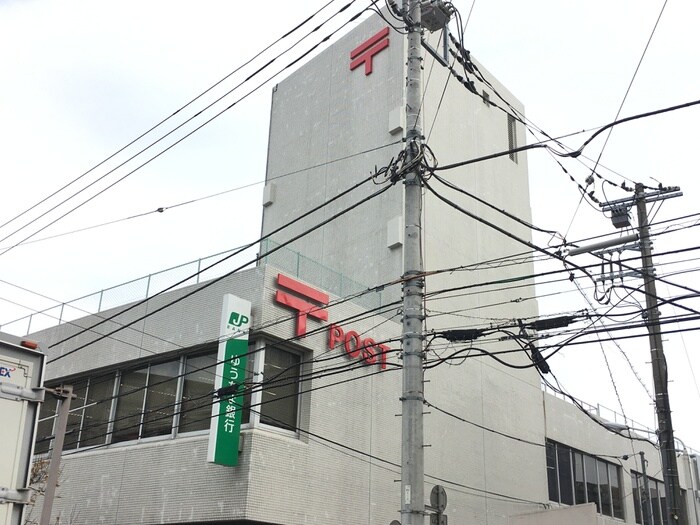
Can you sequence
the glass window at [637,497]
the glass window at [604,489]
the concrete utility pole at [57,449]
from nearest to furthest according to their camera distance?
the concrete utility pole at [57,449], the glass window at [604,489], the glass window at [637,497]

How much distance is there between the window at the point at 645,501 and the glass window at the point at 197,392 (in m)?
19.7

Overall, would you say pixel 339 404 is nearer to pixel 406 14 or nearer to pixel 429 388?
pixel 429 388

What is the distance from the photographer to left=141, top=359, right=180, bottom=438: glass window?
19594mm

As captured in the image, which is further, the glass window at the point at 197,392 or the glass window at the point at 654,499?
the glass window at the point at 654,499

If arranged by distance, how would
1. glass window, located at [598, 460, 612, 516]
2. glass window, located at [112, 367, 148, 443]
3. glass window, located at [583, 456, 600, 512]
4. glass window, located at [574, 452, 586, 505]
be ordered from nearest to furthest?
glass window, located at [112, 367, 148, 443], glass window, located at [574, 452, 586, 505], glass window, located at [583, 456, 600, 512], glass window, located at [598, 460, 612, 516]

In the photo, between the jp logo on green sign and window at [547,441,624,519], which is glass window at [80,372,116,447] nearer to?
the jp logo on green sign

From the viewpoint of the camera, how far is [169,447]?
18.8m

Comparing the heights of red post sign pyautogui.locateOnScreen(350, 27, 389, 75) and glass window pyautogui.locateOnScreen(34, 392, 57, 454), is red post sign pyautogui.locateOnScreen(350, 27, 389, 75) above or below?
above

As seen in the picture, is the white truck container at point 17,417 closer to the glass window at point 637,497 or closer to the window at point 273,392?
the window at point 273,392

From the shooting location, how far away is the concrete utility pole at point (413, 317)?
11.2 metres

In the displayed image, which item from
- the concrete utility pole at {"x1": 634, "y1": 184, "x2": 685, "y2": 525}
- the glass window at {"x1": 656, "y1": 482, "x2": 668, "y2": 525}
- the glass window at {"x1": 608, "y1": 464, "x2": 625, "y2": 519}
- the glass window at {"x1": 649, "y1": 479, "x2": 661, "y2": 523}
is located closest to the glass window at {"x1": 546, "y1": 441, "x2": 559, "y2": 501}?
the glass window at {"x1": 608, "y1": 464, "x2": 625, "y2": 519}

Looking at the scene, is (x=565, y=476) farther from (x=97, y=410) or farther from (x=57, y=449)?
(x=57, y=449)

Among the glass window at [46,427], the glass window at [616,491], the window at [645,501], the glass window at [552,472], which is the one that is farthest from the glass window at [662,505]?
the glass window at [46,427]

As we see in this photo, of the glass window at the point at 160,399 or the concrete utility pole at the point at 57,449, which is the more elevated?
the glass window at the point at 160,399
